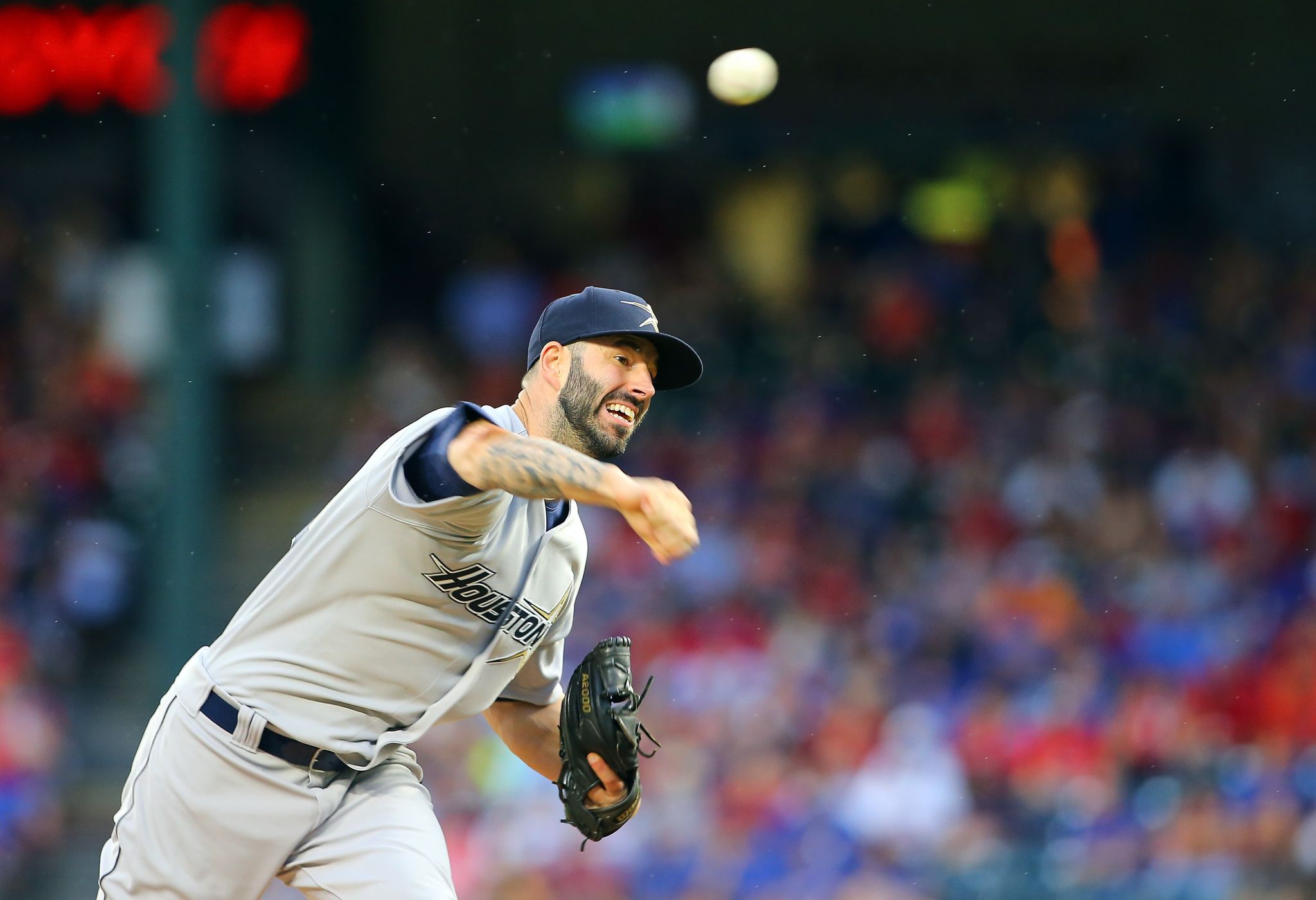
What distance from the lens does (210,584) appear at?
372 inches

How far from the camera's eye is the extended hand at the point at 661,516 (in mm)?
2297

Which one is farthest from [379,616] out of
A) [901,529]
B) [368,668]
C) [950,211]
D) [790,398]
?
[950,211]

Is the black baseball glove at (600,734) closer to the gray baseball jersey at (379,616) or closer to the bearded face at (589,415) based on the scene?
the gray baseball jersey at (379,616)

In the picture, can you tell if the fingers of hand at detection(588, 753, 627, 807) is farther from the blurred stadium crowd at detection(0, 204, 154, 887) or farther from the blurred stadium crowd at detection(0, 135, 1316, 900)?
the blurred stadium crowd at detection(0, 204, 154, 887)

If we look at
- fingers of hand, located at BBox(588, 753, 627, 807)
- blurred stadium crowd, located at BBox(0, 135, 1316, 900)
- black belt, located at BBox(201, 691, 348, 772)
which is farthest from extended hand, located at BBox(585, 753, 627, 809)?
blurred stadium crowd, located at BBox(0, 135, 1316, 900)

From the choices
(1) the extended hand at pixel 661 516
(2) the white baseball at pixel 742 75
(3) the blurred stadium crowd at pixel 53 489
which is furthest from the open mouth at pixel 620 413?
(3) the blurred stadium crowd at pixel 53 489

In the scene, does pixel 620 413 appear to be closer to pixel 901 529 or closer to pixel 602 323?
pixel 602 323

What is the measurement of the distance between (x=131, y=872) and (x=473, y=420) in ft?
3.66

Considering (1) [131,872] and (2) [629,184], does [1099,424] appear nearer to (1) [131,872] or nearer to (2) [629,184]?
(2) [629,184]

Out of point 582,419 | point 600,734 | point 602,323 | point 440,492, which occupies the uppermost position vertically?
point 602,323

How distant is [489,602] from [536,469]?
20.4 inches

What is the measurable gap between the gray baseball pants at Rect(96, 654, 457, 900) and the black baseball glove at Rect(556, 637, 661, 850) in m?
0.32

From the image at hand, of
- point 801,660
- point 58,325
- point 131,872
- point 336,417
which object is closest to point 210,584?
point 336,417

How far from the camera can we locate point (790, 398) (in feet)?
32.8
